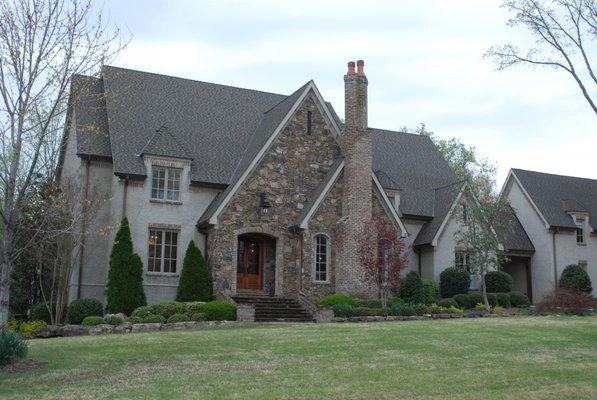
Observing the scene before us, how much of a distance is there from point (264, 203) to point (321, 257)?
3040 millimetres

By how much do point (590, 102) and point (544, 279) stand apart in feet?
54.4

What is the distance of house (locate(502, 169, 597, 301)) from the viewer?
34.4 meters

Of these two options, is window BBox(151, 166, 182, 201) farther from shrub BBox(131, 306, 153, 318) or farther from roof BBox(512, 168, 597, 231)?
roof BBox(512, 168, 597, 231)

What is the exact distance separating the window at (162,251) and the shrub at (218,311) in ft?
14.3

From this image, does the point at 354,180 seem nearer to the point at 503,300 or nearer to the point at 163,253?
the point at 163,253

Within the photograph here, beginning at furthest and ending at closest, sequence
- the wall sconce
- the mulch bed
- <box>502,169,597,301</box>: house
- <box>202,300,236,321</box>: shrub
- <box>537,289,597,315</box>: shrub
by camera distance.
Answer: <box>502,169,597,301</box>: house → the wall sconce → <box>537,289,597,315</box>: shrub → <box>202,300,236,321</box>: shrub → the mulch bed

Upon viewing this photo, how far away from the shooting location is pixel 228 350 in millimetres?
14805

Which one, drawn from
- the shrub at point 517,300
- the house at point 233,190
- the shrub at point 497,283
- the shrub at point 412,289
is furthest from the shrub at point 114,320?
the shrub at point 517,300

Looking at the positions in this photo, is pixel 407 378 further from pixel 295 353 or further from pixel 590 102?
pixel 590 102

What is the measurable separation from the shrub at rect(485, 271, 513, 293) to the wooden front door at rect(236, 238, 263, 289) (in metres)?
10.7

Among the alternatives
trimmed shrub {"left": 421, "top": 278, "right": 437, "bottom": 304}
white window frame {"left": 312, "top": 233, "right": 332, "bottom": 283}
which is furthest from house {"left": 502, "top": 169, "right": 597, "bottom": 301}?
white window frame {"left": 312, "top": 233, "right": 332, "bottom": 283}

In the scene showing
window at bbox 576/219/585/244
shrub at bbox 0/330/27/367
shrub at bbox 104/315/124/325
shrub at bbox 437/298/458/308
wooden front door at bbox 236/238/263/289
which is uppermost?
window at bbox 576/219/585/244

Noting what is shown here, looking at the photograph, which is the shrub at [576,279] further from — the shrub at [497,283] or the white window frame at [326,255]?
the white window frame at [326,255]

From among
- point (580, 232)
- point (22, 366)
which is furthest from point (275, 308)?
point (580, 232)
